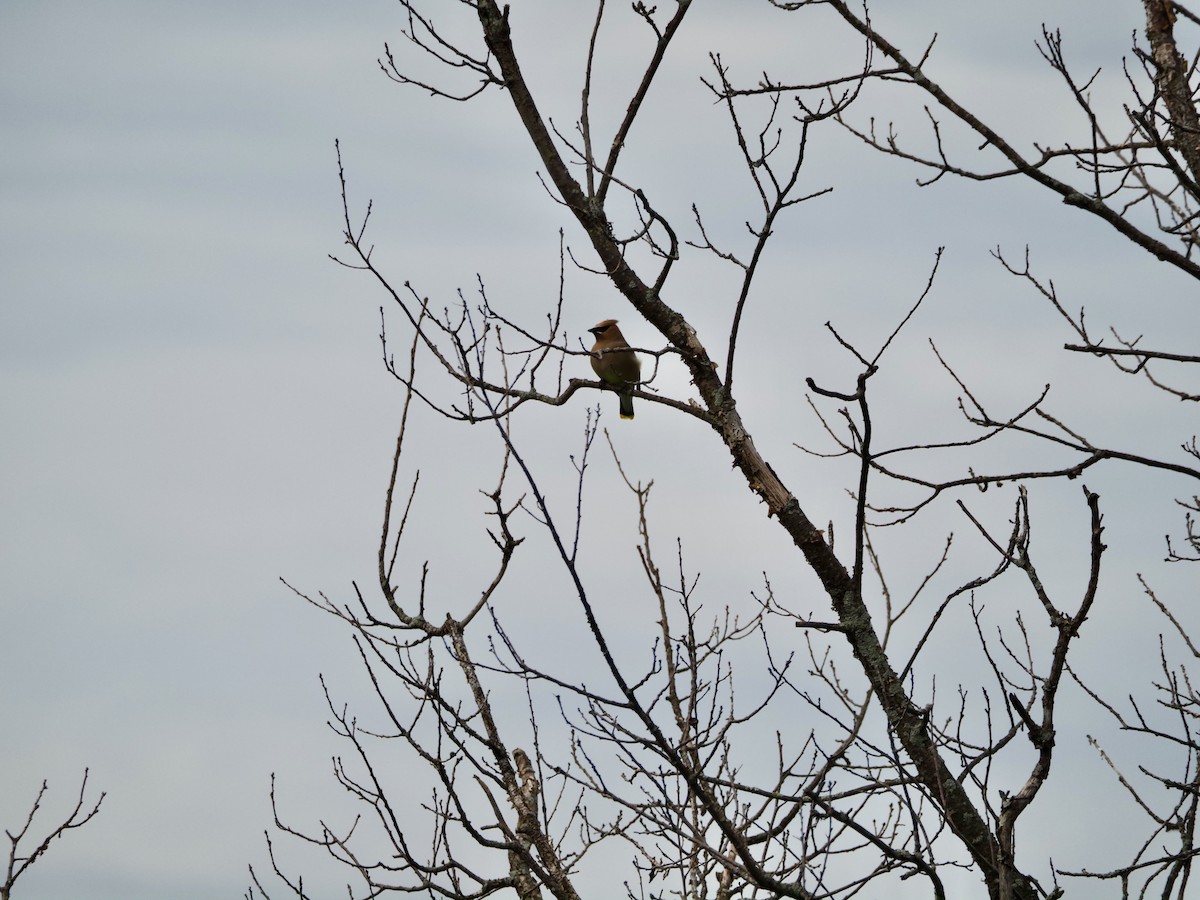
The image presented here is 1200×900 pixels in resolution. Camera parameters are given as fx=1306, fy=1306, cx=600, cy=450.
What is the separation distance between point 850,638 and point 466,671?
1626mm

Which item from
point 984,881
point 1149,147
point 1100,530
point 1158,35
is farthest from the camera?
point 1158,35

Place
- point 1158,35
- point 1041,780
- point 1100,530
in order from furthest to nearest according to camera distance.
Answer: point 1158,35, point 1041,780, point 1100,530

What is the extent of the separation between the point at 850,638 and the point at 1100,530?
6.14 ft

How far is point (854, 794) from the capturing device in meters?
4.65

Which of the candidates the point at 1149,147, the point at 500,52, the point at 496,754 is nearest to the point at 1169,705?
the point at 1149,147

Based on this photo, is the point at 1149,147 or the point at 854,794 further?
the point at 1149,147

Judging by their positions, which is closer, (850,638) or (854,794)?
(854,794)

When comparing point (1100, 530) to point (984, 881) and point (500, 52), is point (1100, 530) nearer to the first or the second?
point (984, 881)

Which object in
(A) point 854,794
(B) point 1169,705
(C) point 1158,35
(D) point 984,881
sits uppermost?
(C) point 1158,35

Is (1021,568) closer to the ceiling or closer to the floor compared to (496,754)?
closer to the floor

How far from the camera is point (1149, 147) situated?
203 inches

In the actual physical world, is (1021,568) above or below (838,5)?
below

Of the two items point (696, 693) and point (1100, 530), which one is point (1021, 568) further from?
point (696, 693)

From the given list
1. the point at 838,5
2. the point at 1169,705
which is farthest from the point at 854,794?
the point at 838,5
